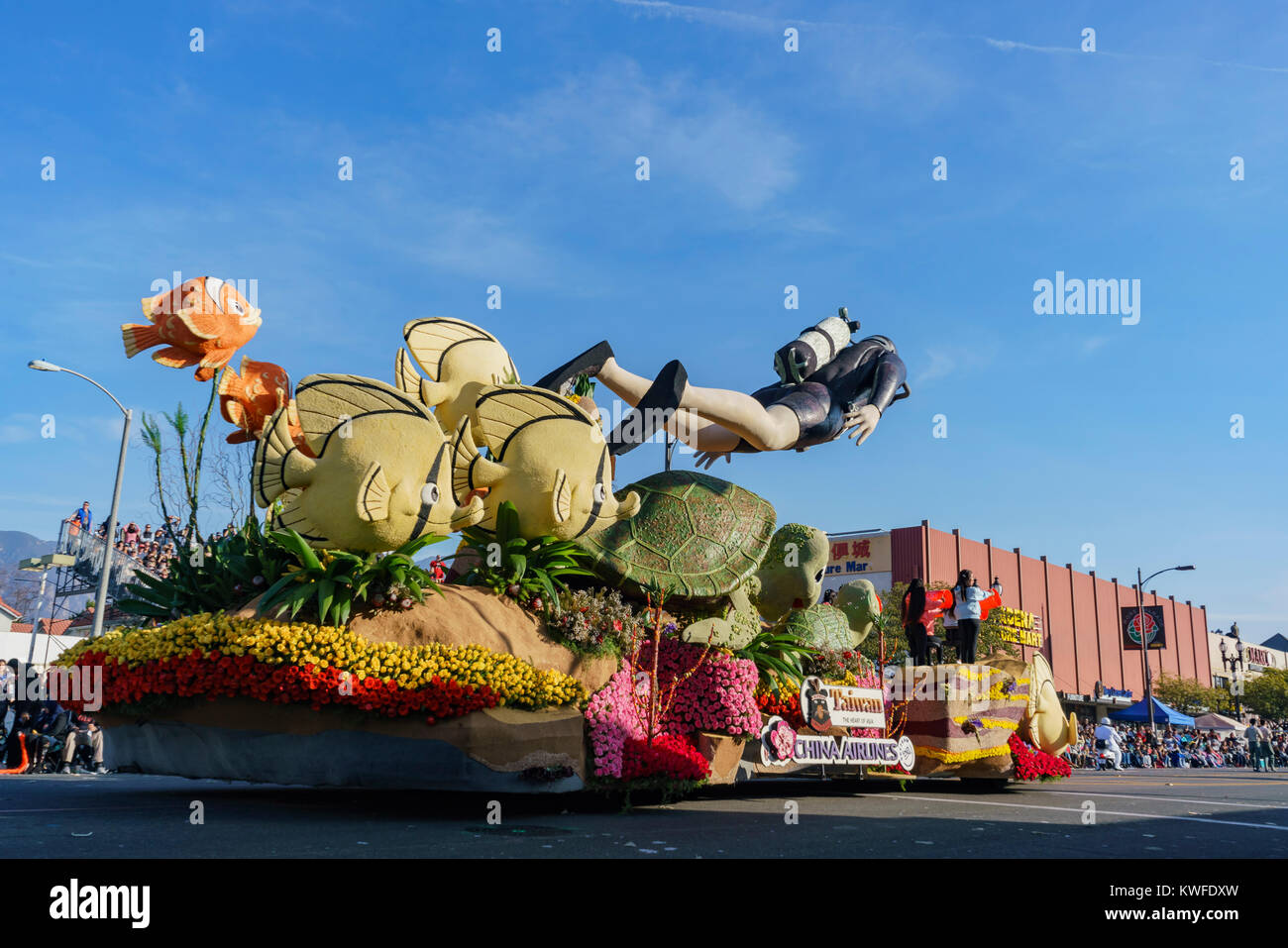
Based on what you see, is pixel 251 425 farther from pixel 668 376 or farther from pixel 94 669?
pixel 668 376

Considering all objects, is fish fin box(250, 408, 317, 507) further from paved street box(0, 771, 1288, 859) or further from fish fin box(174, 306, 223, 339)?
paved street box(0, 771, 1288, 859)

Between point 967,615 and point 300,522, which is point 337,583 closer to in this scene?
point 300,522

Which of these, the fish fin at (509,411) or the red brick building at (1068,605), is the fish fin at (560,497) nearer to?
the fish fin at (509,411)

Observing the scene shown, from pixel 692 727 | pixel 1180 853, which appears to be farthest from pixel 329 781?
pixel 1180 853

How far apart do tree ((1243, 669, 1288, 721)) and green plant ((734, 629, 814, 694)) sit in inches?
2290

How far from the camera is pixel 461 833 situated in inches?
310

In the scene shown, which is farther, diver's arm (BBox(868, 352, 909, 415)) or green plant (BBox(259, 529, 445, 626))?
diver's arm (BBox(868, 352, 909, 415))

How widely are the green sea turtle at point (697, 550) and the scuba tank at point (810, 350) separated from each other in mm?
2745

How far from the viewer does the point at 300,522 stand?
9391 millimetres

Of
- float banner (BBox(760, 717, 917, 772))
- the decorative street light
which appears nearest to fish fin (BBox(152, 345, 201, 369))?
float banner (BBox(760, 717, 917, 772))

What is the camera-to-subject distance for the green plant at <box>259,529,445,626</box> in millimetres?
8875

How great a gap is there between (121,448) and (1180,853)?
2035cm

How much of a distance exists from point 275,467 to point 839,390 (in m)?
8.48

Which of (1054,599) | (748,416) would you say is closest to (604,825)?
(748,416)
